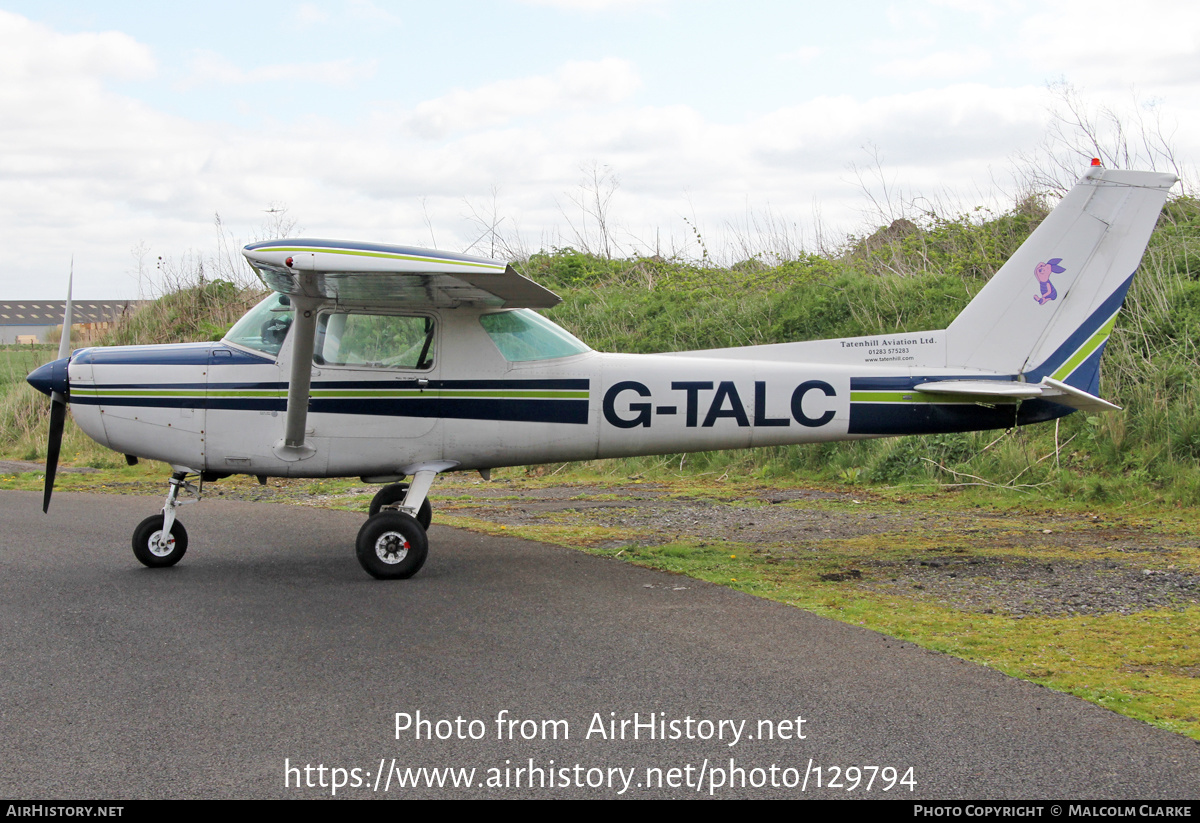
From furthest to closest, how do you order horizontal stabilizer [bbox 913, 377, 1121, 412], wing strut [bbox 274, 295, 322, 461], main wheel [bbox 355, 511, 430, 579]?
1. horizontal stabilizer [bbox 913, 377, 1121, 412]
2. main wheel [bbox 355, 511, 430, 579]
3. wing strut [bbox 274, 295, 322, 461]

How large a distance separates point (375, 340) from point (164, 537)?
221 centimetres

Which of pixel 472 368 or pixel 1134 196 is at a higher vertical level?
pixel 1134 196

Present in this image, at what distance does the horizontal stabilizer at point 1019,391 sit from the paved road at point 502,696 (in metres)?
2.44

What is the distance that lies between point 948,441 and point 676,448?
217 inches

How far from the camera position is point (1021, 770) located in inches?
140

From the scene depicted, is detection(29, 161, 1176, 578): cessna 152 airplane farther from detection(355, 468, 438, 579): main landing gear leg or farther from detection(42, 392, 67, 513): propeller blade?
detection(355, 468, 438, 579): main landing gear leg

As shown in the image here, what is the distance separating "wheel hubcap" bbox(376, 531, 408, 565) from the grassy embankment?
179 centimetres

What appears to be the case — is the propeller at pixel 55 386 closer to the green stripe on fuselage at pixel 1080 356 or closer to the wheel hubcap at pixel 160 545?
the wheel hubcap at pixel 160 545

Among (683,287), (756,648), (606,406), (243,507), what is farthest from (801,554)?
(683,287)

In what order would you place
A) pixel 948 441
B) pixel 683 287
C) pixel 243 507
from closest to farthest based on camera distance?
1. pixel 243 507
2. pixel 948 441
3. pixel 683 287

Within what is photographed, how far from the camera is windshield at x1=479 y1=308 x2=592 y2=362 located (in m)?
7.68

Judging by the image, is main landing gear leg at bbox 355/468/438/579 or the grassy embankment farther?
main landing gear leg at bbox 355/468/438/579

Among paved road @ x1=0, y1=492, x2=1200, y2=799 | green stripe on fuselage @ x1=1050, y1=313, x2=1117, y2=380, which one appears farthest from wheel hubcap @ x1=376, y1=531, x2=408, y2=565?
green stripe on fuselage @ x1=1050, y1=313, x2=1117, y2=380

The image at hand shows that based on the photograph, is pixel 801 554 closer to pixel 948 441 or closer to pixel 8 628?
pixel 948 441
